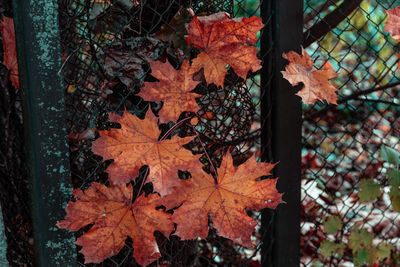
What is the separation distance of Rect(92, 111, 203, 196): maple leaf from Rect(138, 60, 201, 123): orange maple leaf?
0.07m

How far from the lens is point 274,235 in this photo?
161 cm

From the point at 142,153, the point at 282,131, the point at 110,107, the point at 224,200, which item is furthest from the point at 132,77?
the point at 282,131

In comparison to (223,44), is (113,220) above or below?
below

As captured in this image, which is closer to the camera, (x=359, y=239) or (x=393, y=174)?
(x=393, y=174)

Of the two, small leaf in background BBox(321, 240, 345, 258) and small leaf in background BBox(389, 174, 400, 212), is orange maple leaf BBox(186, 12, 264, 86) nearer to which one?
small leaf in background BBox(389, 174, 400, 212)

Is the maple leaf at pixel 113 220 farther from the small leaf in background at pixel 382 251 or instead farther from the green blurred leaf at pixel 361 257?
the small leaf in background at pixel 382 251

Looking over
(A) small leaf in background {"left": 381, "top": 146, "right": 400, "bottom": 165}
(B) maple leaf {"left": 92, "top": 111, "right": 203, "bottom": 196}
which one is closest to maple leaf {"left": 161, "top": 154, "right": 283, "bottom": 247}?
(B) maple leaf {"left": 92, "top": 111, "right": 203, "bottom": 196}

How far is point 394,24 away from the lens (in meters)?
1.58

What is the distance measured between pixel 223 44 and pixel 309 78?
1.16ft

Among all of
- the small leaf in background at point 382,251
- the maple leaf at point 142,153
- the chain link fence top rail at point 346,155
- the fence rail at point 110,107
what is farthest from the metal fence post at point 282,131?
the small leaf in background at point 382,251

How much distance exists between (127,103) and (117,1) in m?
0.35

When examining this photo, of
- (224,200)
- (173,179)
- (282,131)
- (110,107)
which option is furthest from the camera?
(282,131)

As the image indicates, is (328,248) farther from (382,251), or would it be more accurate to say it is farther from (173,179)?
(173,179)

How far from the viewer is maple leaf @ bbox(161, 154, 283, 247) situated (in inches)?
48.5
